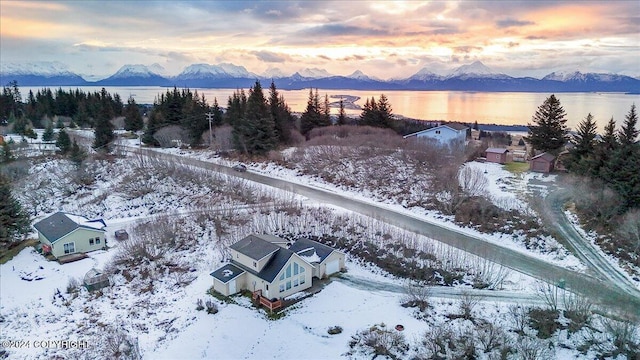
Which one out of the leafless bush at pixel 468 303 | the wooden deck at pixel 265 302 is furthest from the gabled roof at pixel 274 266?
the leafless bush at pixel 468 303

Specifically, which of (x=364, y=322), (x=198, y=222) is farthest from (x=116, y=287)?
(x=364, y=322)

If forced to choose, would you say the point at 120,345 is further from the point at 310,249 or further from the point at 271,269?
the point at 310,249

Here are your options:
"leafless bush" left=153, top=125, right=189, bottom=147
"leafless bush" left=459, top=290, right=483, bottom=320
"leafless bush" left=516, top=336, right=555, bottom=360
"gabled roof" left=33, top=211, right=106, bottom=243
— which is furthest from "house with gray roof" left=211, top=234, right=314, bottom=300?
"leafless bush" left=153, top=125, right=189, bottom=147

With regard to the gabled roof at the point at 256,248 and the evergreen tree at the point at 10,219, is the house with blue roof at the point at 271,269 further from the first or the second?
the evergreen tree at the point at 10,219

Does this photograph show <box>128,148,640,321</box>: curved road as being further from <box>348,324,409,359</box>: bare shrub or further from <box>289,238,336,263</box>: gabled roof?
<box>348,324,409,359</box>: bare shrub

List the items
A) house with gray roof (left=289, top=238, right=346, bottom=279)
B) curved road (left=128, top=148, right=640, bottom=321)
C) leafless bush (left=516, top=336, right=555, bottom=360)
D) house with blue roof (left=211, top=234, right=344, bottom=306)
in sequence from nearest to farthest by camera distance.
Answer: leafless bush (left=516, top=336, right=555, bottom=360) < curved road (left=128, top=148, right=640, bottom=321) < house with blue roof (left=211, top=234, right=344, bottom=306) < house with gray roof (left=289, top=238, right=346, bottom=279)
